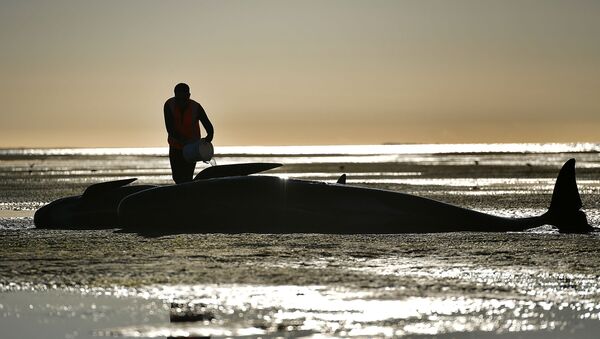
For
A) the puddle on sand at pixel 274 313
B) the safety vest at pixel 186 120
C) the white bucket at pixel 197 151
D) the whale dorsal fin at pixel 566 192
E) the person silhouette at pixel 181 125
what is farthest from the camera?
the safety vest at pixel 186 120

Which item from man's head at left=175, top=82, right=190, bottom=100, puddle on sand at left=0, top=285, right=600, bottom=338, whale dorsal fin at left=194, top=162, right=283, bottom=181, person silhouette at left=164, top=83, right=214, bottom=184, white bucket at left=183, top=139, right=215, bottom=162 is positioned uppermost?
man's head at left=175, top=82, right=190, bottom=100

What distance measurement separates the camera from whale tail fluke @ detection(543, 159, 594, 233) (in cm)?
1428

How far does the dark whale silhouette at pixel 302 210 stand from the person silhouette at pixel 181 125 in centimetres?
202

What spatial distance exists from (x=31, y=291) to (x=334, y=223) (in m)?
5.84

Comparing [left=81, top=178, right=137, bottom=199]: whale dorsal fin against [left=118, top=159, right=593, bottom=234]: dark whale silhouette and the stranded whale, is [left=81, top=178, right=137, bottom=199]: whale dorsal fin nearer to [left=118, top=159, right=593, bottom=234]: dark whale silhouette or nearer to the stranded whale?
the stranded whale

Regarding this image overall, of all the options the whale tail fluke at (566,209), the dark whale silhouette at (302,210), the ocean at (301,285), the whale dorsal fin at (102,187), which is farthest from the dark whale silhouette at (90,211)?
the whale tail fluke at (566,209)

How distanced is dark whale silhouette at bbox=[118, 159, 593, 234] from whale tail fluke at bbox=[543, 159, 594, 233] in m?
0.01

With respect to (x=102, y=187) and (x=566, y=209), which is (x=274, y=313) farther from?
(x=102, y=187)

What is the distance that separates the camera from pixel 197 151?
16.2m

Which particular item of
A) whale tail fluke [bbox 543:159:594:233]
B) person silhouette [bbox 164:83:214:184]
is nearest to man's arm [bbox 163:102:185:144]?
person silhouette [bbox 164:83:214:184]

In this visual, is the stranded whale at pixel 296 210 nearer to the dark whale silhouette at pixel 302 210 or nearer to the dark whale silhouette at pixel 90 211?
the dark whale silhouette at pixel 302 210

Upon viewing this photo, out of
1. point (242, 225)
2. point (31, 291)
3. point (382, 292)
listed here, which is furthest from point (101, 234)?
point (382, 292)

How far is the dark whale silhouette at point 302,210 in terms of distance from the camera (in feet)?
45.9

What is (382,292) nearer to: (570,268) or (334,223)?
(570,268)
